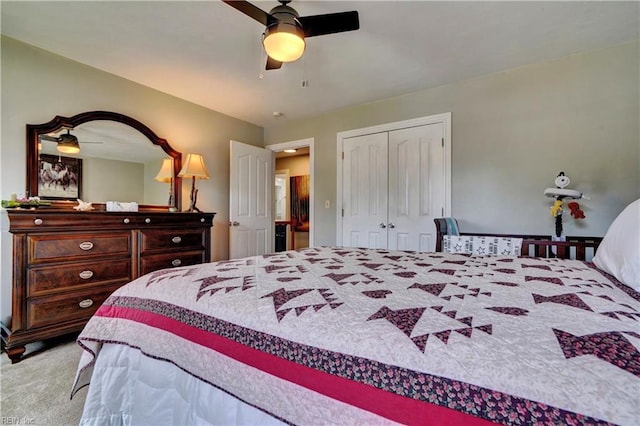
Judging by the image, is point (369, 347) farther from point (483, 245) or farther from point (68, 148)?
point (68, 148)

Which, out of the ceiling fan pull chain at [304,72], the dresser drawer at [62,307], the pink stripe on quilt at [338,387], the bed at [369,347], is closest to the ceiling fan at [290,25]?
the ceiling fan pull chain at [304,72]

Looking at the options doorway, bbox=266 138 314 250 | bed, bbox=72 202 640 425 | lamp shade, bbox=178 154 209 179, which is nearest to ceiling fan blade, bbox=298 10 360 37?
bed, bbox=72 202 640 425

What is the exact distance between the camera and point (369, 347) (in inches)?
26.9

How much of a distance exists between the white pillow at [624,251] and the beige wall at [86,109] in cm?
361

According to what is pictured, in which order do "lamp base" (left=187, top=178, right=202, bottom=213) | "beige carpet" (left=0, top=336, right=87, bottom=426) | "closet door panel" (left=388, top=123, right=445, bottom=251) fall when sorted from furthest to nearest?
"lamp base" (left=187, top=178, right=202, bottom=213)
"closet door panel" (left=388, top=123, right=445, bottom=251)
"beige carpet" (left=0, top=336, right=87, bottom=426)

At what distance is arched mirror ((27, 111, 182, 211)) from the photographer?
2566mm

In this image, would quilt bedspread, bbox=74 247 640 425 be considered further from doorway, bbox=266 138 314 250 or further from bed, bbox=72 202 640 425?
doorway, bbox=266 138 314 250

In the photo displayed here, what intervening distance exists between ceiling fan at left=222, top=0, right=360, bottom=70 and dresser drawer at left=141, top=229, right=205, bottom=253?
2.04 m

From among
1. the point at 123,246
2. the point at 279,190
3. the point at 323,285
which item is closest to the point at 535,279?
the point at 323,285

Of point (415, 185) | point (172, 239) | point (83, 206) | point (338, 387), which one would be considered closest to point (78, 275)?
point (83, 206)

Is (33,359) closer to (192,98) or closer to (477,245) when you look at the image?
(192,98)

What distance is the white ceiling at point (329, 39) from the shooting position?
2.04 m

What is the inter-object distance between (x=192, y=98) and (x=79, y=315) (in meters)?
2.59

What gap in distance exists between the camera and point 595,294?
0.94 m
